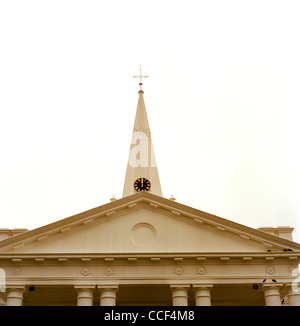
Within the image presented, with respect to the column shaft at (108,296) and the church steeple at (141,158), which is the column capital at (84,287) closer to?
the column shaft at (108,296)

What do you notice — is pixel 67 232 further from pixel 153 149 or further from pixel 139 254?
pixel 153 149

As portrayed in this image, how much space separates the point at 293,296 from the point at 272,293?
1.10m

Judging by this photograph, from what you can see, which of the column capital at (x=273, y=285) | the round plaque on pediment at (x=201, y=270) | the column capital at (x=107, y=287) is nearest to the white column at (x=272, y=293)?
the column capital at (x=273, y=285)

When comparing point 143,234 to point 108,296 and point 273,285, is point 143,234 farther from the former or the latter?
point 273,285

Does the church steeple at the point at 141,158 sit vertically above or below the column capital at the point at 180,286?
above

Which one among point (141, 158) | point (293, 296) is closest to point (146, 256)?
point (293, 296)

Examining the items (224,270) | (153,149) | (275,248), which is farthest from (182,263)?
(153,149)

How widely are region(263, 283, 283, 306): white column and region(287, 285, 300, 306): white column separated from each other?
559mm

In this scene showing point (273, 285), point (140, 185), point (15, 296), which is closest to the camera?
point (15, 296)

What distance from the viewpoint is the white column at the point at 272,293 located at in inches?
1135

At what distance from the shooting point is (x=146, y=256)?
29.2m

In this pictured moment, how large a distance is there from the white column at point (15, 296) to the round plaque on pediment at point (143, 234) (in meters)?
6.61

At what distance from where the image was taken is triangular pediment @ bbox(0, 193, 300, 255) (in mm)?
29656
